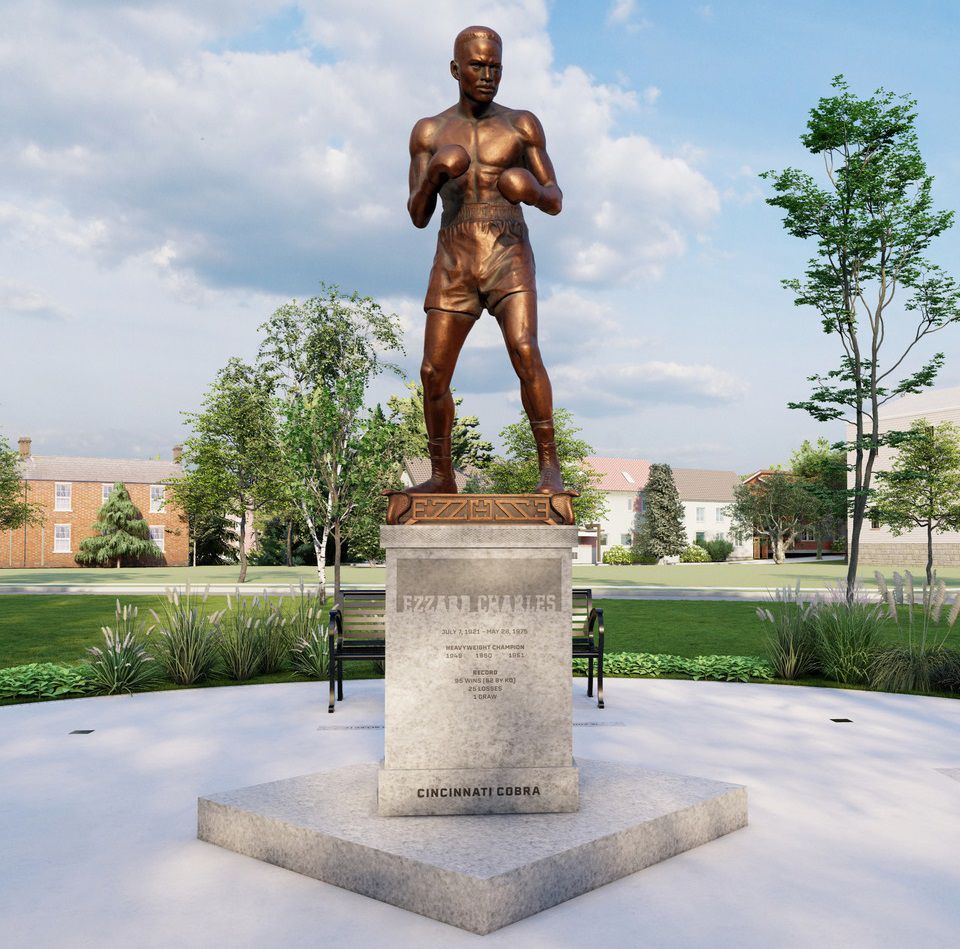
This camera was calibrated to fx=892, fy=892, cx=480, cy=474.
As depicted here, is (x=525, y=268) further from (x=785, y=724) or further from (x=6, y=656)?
(x=6, y=656)

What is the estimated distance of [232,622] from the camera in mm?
10227

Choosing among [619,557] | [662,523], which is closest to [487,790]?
[619,557]

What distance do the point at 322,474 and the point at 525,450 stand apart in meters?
29.0

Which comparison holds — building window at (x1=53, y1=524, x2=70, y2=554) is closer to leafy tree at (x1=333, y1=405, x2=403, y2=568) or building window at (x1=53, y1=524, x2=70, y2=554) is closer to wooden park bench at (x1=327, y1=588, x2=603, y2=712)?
leafy tree at (x1=333, y1=405, x2=403, y2=568)

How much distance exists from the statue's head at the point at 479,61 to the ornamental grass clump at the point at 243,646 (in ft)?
21.0

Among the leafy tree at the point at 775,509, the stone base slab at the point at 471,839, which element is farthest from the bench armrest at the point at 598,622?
the leafy tree at the point at 775,509

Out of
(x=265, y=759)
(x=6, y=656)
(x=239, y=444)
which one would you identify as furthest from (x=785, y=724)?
(x=239, y=444)

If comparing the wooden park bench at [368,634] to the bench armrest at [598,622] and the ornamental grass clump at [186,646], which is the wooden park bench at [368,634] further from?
the ornamental grass clump at [186,646]

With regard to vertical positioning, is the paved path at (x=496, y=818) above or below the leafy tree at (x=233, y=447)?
below

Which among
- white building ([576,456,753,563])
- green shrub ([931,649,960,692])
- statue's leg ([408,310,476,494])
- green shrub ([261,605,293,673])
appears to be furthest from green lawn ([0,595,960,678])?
white building ([576,456,753,563])

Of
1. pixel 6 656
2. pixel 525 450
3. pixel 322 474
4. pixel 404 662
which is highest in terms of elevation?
pixel 525 450

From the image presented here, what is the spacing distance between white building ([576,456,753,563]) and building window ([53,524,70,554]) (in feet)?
129

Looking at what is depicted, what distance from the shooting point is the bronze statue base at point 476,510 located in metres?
4.79

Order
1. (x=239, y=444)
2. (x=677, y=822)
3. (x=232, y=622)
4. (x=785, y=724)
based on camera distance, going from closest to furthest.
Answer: (x=677, y=822) < (x=785, y=724) < (x=232, y=622) < (x=239, y=444)
